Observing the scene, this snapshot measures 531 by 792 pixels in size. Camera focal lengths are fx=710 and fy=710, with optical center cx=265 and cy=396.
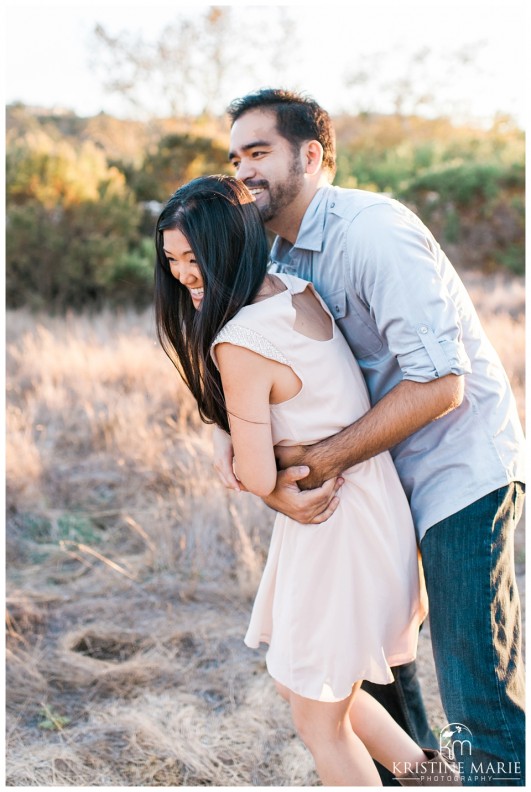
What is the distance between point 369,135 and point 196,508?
74.9 ft

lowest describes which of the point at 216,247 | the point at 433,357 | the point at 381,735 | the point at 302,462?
the point at 381,735

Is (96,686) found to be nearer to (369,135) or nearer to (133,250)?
(133,250)

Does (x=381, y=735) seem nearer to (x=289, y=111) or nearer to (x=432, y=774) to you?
(x=432, y=774)

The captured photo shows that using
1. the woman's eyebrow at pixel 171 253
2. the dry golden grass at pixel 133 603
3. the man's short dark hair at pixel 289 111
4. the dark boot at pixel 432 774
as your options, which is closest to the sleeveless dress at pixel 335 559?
the woman's eyebrow at pixel 171 253

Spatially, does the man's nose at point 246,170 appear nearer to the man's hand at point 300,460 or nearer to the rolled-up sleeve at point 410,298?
the rolled-up sleeve at point 410,298

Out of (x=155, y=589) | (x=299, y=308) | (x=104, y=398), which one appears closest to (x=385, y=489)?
(x=299, y=308)

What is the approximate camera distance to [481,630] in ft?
6.01

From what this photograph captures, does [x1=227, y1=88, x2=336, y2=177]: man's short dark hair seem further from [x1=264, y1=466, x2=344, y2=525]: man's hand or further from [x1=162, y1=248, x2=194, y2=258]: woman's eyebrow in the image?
[x1=264, y1=466, x2=344, y2=525]: man's hand

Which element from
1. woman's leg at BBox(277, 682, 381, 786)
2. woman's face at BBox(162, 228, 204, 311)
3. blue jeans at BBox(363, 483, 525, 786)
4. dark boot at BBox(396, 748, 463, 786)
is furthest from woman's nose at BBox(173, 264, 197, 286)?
dark boot at BBox(396, 748, 463, 786)

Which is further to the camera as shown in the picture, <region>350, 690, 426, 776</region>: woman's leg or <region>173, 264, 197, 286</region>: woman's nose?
<region>350, 690, 426, 776</region>: woman's leg

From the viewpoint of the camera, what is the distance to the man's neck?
2.38m

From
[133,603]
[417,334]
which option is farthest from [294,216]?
[133,603]

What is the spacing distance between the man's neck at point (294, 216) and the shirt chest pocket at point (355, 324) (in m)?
0.37

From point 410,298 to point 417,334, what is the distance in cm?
10
